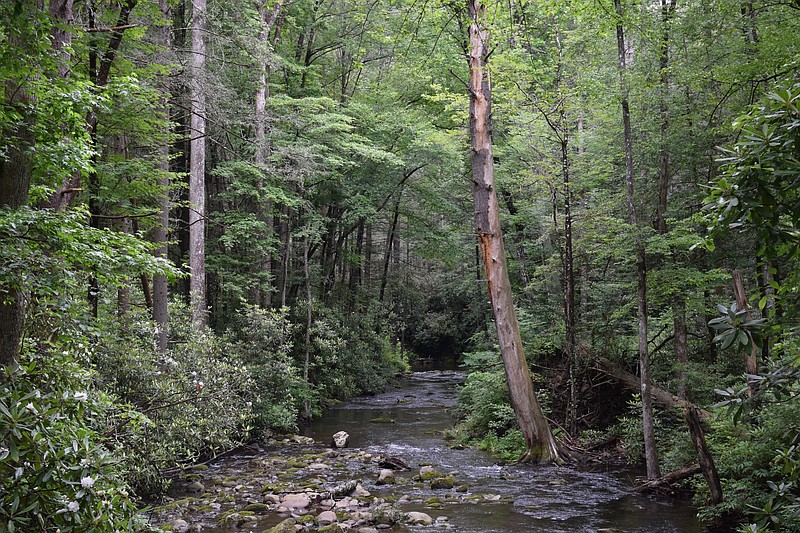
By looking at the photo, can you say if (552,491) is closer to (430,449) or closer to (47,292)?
(430,449)

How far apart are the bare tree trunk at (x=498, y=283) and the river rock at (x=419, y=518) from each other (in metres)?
3.65

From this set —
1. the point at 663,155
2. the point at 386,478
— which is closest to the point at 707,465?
the point at 386,478

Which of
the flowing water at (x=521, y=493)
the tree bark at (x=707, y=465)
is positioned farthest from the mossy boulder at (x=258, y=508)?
the tree bark at (x=707, y=465)

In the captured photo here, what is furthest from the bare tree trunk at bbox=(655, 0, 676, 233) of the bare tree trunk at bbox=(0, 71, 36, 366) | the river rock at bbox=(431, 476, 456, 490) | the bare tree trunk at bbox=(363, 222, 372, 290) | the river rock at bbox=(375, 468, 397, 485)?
the bare tree trunk at bbox=(363, 222, 372, 290)

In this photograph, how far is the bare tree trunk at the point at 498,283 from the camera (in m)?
10.7

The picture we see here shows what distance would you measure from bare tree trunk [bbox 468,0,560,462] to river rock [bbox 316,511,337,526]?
4.36 metres

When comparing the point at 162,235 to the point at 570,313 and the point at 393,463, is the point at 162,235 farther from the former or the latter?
the point at 570,313

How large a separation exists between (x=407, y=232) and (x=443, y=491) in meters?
14.5

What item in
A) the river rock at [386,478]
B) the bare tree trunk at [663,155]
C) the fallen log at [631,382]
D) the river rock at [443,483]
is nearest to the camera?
the river rock at [443,483]

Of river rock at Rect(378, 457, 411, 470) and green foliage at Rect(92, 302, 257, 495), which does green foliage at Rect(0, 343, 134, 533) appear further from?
river rock at Rect(378, 457, 411, 470)

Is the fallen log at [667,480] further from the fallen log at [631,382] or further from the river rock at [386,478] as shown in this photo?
the river rock at [386,478]

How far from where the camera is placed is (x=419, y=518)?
7574mm

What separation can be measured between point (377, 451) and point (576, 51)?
931 centimetres

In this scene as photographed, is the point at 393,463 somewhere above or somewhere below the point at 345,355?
below
